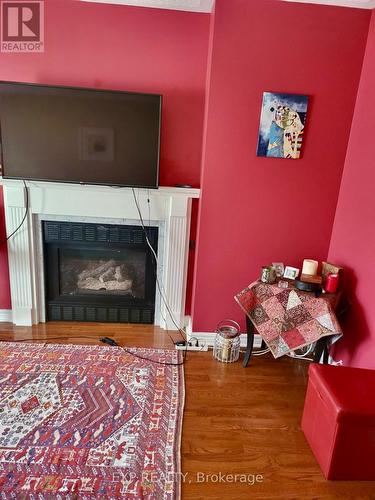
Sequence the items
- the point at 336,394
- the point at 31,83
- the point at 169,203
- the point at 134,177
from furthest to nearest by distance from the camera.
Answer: the point at 169,203 → the point at 134,177 → the point at 31,83 → the point at 336,394

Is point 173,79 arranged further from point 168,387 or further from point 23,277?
point 168,387

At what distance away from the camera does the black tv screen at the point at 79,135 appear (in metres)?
2.43

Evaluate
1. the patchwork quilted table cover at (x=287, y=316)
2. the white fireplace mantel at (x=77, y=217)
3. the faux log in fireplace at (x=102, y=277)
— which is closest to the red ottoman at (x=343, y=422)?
the patchwork quilted table cover at (x=287, y=316)

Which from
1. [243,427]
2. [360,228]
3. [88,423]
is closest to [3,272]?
[88,423]

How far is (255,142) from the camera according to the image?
8.00ft

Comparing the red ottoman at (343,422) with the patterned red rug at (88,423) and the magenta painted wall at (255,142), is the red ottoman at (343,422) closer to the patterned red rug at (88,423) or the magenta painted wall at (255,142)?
the patterned red rug at (88,423)

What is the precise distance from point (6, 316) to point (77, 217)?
1.11 m

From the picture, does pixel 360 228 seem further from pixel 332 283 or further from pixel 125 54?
pixel 125 54

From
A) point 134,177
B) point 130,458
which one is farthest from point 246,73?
point 130,458

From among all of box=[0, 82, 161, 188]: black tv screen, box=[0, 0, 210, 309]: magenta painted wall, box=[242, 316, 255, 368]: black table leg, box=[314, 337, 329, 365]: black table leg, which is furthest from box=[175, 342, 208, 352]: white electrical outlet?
box=[0, 0, 210, 309]: magenta painted wall

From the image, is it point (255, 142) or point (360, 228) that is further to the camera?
point (255, 142)

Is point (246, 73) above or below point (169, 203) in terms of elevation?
above

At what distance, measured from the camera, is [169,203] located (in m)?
2.77

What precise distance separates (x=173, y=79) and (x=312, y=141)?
1.15m
